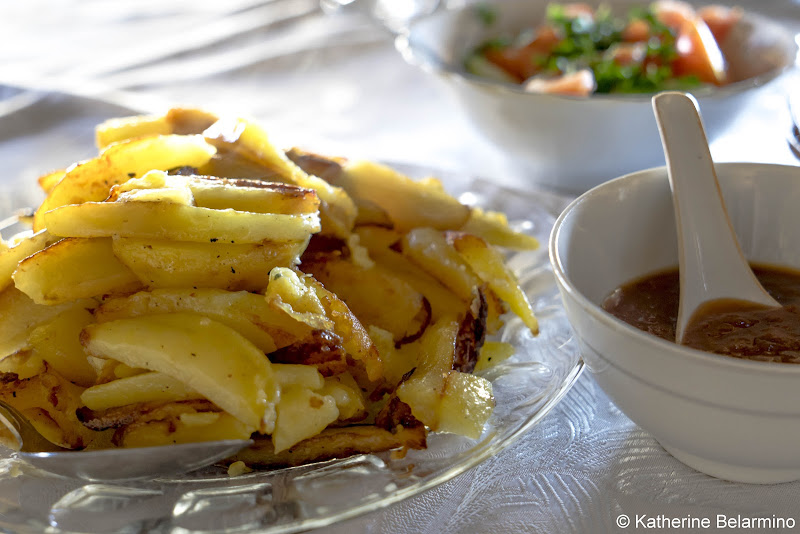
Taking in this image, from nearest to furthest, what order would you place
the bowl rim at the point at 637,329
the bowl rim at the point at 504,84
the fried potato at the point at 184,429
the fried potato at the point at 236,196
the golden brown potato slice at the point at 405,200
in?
the bowl rim at the point at 637,329 < the fried potato at the point at 184,429 < the fried potato at the point at 236,196 < the golden brown potato slice at the point at 405,200 < the bowl rim at the point at 504,84

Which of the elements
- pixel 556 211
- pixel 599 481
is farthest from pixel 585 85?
pixel 599 481

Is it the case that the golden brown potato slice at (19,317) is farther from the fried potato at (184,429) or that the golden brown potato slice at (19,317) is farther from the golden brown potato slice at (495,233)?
the golden brown potato slice at (495,233)

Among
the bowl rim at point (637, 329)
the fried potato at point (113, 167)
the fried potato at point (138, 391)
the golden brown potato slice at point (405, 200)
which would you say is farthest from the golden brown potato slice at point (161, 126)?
the bowl rim at point (637, 329)

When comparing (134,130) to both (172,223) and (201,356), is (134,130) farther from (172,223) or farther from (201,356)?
(201,356)

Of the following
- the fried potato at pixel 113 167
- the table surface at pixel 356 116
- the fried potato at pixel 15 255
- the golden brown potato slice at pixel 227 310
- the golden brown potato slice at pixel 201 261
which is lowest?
the table surface at pixel 356 116

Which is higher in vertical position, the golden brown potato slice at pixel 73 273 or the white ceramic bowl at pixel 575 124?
the golden brown potato slice at pixel 73 273

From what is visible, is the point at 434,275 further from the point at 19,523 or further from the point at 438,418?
the point at 19,523

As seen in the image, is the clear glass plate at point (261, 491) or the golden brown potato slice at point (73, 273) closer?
the clear glass plate at point (261, 491)

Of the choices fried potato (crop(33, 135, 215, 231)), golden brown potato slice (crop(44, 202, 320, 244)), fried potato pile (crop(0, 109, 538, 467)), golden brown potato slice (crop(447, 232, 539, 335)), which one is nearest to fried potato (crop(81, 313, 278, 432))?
fried potato pile (crop(0, 109, 538, 467))
